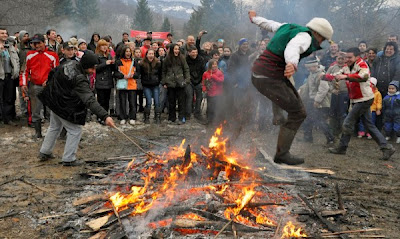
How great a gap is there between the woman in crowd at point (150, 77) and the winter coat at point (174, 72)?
0.76 ft

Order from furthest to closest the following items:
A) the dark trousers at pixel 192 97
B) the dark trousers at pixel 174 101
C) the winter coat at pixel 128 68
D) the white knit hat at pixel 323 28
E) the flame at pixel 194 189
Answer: the dark trousers at pixel 192 97 → the dark trousers at pixel 174 101 → the winter coat at pixel 128 68 → the white knit hat at pixel 323 28 → the flame at pixel 194 189

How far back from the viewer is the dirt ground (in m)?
3.90

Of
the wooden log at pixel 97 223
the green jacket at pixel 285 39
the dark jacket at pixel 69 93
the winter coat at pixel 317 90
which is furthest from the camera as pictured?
the winter coat at pixel 317 90

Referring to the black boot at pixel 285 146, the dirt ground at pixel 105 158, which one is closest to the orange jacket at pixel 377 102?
the dirt ground at pixel 105 158

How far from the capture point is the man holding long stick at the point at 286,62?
427cm

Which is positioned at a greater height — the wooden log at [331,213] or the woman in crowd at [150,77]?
the woman in crowd at [150,77]

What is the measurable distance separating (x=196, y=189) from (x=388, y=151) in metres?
5.00

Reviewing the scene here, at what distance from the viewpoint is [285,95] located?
4867 mm

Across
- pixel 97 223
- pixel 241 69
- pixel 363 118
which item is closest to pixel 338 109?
pixel 363 118

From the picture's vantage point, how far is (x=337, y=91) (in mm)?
8352

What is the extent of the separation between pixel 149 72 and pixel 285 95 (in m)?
5.88

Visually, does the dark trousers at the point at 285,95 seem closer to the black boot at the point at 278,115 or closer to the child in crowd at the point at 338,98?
the black boot at the point at 278,115

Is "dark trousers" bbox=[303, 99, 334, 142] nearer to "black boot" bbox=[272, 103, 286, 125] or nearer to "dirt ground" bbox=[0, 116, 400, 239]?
"dirt ground" bbox=[0, 116, 400, 239]

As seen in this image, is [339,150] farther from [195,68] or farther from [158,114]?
[158,114]
